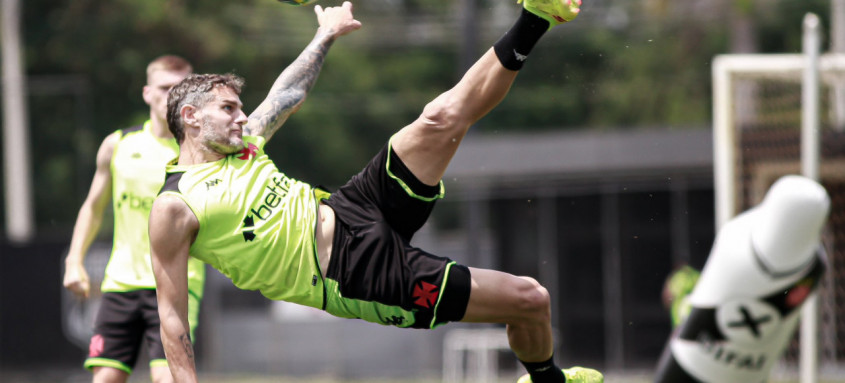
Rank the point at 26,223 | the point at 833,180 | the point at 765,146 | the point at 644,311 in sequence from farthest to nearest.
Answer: the point at 26,223 → the point at 644,311 → the point at 833,180 → the point at 765,146

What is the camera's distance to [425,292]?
12.8 ft

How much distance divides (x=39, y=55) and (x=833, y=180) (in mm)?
22381

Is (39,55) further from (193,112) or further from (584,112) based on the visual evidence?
(193,112)

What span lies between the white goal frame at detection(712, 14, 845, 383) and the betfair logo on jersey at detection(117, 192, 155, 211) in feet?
12.9

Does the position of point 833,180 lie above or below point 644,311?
above

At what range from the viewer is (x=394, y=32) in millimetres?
30062

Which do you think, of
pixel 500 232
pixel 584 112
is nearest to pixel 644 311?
pixel 500 232

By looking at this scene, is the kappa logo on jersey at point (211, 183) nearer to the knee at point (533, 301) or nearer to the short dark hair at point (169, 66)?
the knee at point (533, 301)

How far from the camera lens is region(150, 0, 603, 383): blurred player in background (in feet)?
12.6

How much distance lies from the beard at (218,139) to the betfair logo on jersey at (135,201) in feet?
5.64

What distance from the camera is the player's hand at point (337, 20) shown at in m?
4.92

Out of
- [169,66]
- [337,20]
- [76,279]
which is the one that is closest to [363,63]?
[169,66]

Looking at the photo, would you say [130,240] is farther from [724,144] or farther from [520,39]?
[724,144]

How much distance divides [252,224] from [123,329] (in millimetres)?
1905
